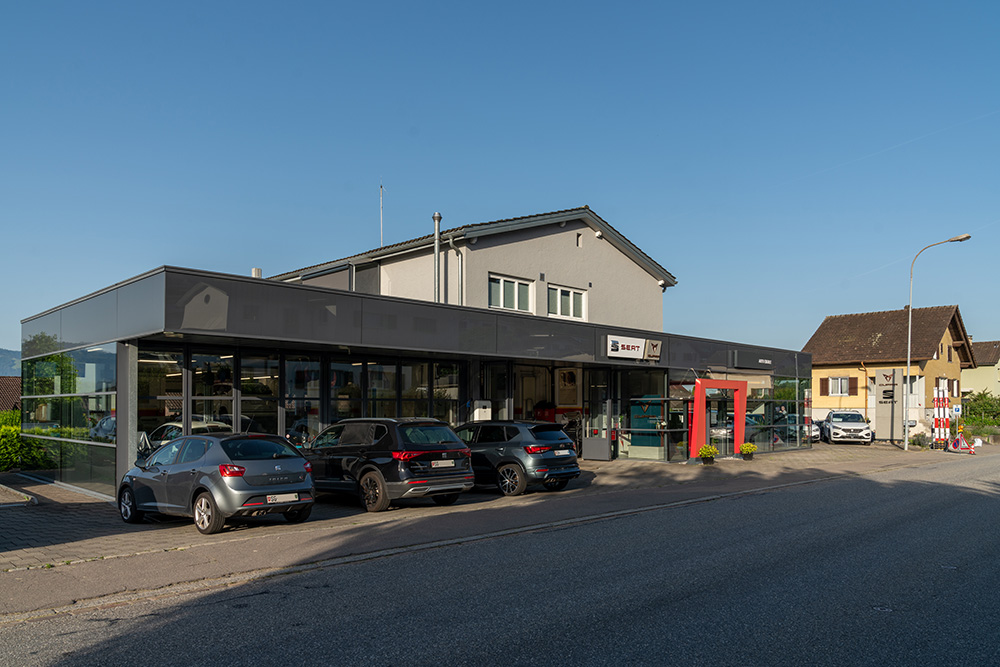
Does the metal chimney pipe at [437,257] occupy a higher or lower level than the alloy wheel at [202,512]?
higher

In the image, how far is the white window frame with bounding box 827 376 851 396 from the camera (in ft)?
165

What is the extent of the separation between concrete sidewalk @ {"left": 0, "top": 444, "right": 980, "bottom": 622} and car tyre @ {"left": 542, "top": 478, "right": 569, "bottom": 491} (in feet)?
0.85

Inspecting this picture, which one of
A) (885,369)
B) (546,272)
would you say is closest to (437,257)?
(546,272)

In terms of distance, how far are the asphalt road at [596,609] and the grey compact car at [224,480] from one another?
265cm

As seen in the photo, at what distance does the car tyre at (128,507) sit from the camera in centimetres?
1290

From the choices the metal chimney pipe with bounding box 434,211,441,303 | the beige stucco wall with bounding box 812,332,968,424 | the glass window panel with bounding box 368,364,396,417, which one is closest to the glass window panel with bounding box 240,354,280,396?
the glass window panel with bounding box 368,364,396,417

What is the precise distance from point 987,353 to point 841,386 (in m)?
31.9

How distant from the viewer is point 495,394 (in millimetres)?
22500

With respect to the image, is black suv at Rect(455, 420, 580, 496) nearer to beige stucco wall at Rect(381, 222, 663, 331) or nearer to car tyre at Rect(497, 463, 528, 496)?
car tyre at Rect(497, 463, 528, 496)

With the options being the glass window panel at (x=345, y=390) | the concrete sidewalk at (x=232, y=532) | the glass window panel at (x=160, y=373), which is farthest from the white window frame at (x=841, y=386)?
the glass window panel at (x=160, y=373)

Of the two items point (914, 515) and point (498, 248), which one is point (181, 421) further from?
point (914, 515)

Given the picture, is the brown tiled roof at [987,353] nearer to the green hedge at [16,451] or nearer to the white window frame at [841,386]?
the white window frame at [841,386]

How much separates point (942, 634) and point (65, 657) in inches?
258

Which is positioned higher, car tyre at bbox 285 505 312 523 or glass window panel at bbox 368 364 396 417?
glass window panel at bbox 368 364 396 417
